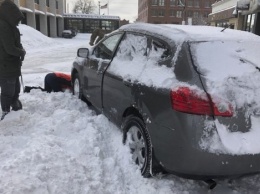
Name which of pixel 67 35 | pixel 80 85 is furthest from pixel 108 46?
pixel 67 35

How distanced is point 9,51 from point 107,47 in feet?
4.85

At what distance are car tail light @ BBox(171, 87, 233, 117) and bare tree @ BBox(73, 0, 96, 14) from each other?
3848 inches

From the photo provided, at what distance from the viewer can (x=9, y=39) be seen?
4.96 m

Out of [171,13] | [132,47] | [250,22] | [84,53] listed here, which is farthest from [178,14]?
[132,47]

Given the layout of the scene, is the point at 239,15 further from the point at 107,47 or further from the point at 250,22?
the point at 107,47

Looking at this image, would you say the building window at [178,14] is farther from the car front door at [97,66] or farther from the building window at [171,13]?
the car front door at [97,66]

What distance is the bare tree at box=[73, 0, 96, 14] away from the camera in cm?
9666

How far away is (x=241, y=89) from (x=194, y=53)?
1.81 ft

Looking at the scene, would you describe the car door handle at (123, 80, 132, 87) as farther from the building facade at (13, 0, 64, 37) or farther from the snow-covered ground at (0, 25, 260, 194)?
the building facade at (13, 0, 64, 37)

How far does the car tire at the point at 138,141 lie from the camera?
3441 mm

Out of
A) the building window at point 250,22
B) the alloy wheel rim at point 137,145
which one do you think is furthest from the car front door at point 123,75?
the building window at point 250,22

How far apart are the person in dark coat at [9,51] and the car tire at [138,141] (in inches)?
89.0

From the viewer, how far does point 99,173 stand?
3586mm

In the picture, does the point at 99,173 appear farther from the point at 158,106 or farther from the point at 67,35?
the point at 67,35
